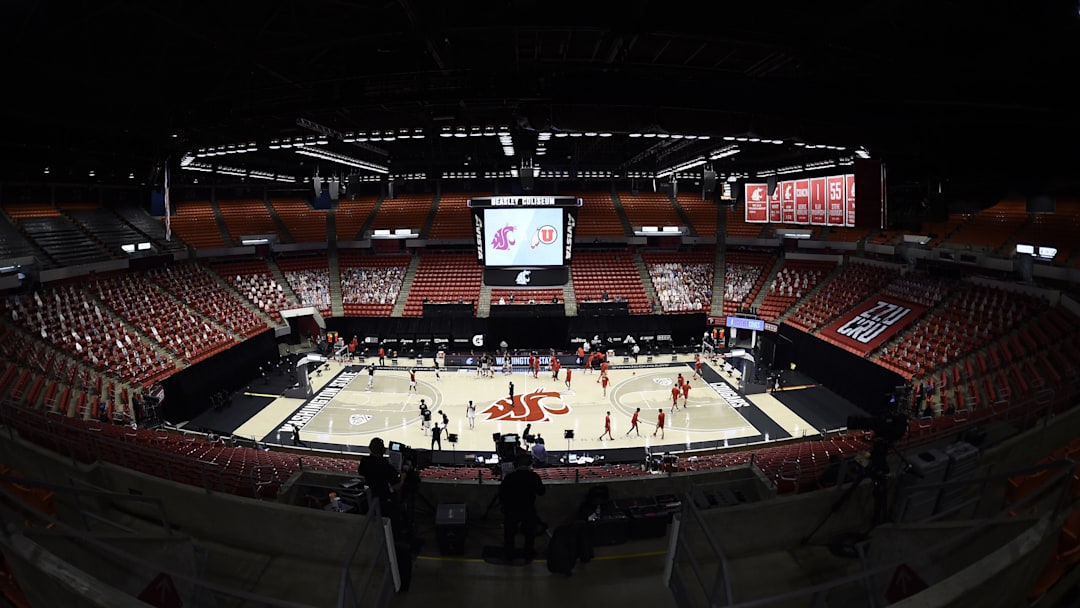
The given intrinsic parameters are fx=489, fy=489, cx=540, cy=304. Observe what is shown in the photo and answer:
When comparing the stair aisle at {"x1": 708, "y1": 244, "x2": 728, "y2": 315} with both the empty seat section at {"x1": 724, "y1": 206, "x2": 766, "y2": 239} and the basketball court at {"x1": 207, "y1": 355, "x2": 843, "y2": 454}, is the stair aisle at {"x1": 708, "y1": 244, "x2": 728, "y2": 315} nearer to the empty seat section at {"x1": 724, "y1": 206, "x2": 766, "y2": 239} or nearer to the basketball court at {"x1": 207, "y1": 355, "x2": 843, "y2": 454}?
the empty seat section at {"x1": 724, "y1": 206, "x2": 766, "y2": 239}

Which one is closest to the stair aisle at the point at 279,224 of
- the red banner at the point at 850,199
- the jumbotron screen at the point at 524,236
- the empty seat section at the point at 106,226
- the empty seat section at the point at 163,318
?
the empty seat section at the point at 106,226

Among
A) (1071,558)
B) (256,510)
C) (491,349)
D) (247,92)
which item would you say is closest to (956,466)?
(1071,558)

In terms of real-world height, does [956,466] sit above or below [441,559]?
above

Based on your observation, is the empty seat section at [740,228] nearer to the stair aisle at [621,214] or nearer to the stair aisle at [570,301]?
the stair aisle at [621,214]

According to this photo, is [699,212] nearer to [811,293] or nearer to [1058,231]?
[811,293]

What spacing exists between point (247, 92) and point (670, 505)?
12904 mm

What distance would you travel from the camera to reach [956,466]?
20.1 ft

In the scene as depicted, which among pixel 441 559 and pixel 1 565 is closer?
pixel 1 565

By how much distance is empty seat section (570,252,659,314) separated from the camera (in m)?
31.0

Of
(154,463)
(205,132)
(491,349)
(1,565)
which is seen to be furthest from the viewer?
(491,349)

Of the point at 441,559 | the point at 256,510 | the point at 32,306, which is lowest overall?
the point at 441,559

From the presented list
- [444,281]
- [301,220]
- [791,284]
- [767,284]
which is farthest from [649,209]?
[301,220]

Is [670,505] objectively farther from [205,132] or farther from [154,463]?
[205,132]

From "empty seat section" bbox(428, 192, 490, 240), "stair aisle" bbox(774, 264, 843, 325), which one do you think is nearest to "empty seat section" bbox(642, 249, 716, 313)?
"stair aisle" bbox(774, 264, 843, 325)
